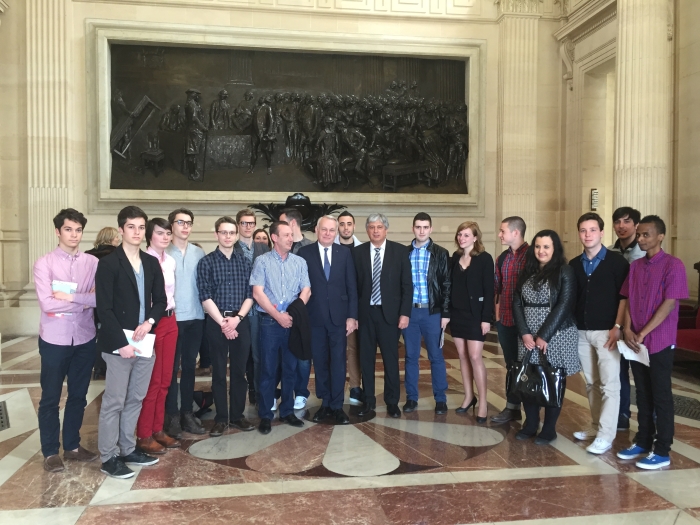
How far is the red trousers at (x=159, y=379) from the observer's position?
15.5 feet

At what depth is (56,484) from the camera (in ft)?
13.4

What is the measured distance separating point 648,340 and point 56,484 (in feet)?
14.4

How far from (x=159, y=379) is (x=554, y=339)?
3.26 m

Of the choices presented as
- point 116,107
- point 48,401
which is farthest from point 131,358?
point 116,107

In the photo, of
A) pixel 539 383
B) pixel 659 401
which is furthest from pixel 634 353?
pixel 539 383

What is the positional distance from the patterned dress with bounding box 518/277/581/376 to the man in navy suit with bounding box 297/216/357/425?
168cm

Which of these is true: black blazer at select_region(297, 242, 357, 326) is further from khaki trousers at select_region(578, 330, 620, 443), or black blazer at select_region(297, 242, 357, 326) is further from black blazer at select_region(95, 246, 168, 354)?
khaki trousers at select_region(578, 330, 620, 443)

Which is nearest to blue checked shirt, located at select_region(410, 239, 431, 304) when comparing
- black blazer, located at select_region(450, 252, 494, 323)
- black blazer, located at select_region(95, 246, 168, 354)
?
black blazer, located at select_region(450, 252, 494, 323)

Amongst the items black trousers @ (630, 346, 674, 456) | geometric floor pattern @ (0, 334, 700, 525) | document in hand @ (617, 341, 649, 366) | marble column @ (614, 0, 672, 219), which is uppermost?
marble column @ (614, 0, 672, 219)

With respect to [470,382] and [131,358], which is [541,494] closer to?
[470,382]

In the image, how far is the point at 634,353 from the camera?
4.61 meters

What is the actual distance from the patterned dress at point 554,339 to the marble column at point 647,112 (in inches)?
211

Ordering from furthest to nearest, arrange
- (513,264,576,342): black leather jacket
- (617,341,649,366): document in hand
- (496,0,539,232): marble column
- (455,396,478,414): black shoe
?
(496,0,539,232): marble column → (455,396,478,414): black shoe → (513,264,576,342): black leather jacket → (617,341,649,366): document in hand

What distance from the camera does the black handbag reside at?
4.77m
